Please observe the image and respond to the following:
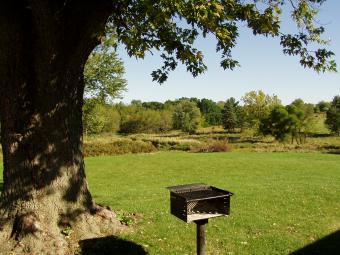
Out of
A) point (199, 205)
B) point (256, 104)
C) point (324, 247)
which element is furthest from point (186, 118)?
point (199, 205)

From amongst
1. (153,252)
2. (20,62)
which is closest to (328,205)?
(153,252)

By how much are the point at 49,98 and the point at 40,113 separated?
14.5 inches

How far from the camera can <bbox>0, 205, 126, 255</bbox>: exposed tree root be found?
7.81 metres

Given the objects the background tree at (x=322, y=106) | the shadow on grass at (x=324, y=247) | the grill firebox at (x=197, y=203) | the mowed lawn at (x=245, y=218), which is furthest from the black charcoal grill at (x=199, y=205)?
the background tree at (x=322, y=106)

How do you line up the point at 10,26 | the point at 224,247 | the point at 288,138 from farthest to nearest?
the point at 288,138 < the point at 224,247 < the point at 10,26

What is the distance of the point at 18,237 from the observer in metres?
7.96

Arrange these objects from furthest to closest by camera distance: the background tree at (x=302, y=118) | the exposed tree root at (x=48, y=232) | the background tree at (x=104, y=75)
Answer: the background tree at (x=302, y=118), the background tree at (x=104, y=75), the exposed tree root at (x=48, y=232)

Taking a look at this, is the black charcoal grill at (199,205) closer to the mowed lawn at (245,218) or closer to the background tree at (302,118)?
the mowed lawn at (245,218)

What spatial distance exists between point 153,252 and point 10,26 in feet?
17.8

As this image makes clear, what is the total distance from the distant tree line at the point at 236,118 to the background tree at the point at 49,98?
26.1m

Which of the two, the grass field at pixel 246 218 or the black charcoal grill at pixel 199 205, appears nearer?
the black charcoal grill at pixel 199 205

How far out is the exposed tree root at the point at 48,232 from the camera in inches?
308

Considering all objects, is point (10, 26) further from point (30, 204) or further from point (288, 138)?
point (288, 138)

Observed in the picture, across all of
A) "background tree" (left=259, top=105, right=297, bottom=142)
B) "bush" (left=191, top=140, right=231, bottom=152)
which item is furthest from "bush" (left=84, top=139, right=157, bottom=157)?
"background tree" (left=259, top=105, right=297, bottom=142)
